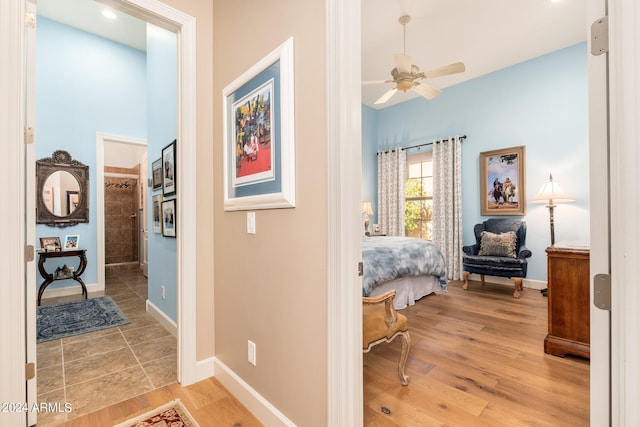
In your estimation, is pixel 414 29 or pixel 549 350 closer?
pixel 549 350

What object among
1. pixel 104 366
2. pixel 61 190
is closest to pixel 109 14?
pixel 61 190

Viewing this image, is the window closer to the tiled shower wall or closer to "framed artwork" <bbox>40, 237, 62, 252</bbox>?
"framed artwork" <bbox>40, 237, 62, 252</bbox>

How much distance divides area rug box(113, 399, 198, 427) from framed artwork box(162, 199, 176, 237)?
1497 millimetres

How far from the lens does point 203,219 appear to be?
82.2 inches

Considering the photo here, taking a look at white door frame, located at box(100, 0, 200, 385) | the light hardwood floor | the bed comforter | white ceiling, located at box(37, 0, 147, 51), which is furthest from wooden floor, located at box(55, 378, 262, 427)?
white ceiling, located at box(37, 0, 147, 51)

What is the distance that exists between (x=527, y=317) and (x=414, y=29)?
143 inches

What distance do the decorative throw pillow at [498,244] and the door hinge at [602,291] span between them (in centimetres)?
393

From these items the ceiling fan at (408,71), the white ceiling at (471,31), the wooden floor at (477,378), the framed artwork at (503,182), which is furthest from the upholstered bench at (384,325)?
the framed artwork at (503,182)

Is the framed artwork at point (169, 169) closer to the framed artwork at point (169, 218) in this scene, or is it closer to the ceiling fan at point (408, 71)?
the framed artwork at point (169, 218)

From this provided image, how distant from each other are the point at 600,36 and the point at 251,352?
6.52 ft

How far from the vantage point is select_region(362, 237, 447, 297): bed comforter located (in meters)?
2.99

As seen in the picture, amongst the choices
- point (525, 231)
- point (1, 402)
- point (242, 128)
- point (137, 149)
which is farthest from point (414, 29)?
point (137, 149)

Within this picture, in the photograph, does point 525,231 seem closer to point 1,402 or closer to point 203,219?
point 203,219

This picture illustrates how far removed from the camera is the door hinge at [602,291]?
0.70 meters
